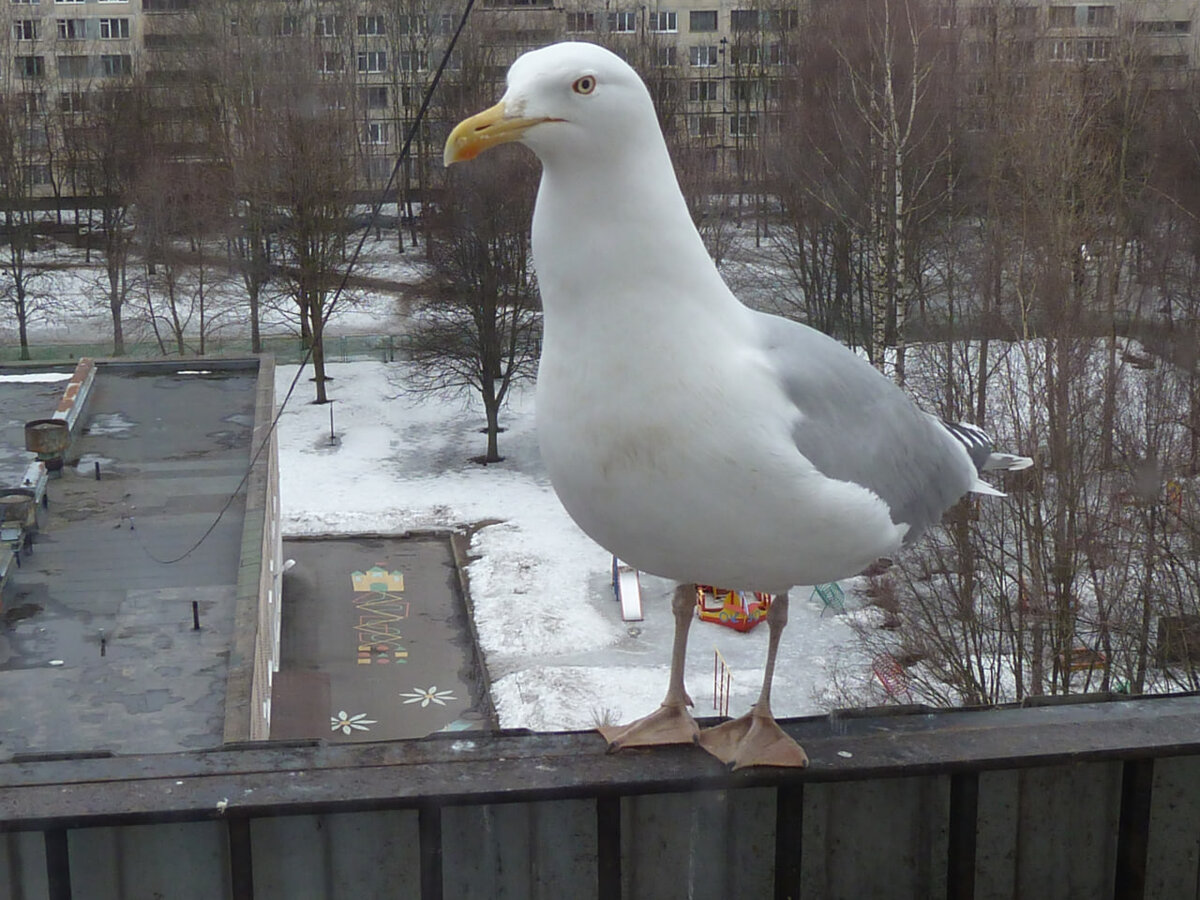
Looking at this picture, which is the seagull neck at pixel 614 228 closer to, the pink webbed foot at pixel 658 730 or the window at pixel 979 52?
the pink webbed foot at pixel 658 730

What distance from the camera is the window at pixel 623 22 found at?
123 feet

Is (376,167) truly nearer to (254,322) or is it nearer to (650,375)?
(254,322)

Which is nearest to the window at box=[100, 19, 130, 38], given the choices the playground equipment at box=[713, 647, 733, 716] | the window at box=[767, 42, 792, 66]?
the window at box=[767, 42, 792, 66]

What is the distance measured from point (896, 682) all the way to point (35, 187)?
3450 centimetres

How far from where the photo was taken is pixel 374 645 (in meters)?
17.0

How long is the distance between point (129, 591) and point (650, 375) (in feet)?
33.5

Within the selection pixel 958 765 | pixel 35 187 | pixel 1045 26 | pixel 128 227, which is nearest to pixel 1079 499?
pixel 958 765

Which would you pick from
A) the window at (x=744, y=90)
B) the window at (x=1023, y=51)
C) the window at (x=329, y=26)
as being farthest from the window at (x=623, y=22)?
the window at (x=1023, y=51)

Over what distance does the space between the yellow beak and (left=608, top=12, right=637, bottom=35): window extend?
118 feet

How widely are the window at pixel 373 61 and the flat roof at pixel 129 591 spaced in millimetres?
24513

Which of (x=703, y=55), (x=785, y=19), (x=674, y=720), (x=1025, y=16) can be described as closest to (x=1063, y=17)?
(x=1025, y=16)

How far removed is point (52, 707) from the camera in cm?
988

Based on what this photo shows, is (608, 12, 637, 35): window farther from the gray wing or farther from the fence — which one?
the fence

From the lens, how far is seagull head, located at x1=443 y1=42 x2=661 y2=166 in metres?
2.43
